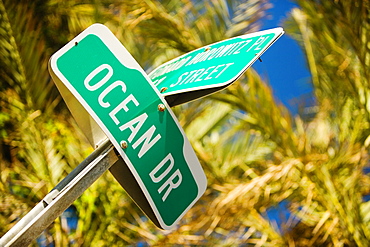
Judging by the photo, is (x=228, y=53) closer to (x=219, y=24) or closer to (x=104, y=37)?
(x=104, y=37)

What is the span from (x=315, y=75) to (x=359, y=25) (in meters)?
0.48

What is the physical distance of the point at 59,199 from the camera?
859mm

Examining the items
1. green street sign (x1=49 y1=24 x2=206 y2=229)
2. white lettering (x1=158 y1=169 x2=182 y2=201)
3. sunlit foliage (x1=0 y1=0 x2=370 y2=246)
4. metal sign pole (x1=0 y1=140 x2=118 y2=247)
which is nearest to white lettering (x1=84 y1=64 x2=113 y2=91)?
green street sign (x1=49 y1=24 x2=206 y2=229)

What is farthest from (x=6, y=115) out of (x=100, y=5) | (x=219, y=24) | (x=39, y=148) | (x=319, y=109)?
(x=319, y=109)

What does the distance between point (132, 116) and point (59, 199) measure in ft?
0.69

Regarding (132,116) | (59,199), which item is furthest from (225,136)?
(59,199)

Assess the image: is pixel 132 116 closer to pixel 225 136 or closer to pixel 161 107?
pixel 161 107

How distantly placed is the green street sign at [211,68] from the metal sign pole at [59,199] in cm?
19

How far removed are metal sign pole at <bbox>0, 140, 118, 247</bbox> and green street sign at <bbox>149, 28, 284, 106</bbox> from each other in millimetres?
190

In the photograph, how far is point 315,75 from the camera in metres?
2.69

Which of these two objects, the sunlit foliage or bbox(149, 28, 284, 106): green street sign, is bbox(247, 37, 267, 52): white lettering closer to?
bbox(149, 28, 284, 106): green street sign

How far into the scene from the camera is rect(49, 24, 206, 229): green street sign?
93 cm

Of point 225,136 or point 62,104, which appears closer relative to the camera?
point 225,136

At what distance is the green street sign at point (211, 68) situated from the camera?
38.6 inches
